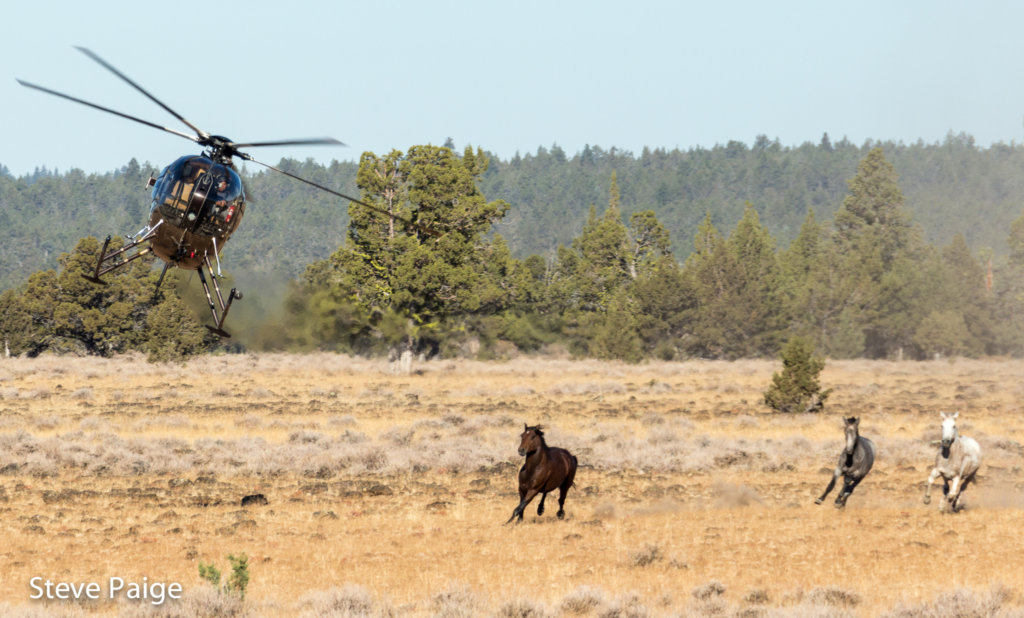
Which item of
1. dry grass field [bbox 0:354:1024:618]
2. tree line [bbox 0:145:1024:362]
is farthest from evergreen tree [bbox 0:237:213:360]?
dry grass field [bbox 0:354:1024:618]

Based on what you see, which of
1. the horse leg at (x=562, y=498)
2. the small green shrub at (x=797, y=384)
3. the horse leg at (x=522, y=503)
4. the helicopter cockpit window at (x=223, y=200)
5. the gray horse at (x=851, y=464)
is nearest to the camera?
the horse leg at (x=522, y=503)

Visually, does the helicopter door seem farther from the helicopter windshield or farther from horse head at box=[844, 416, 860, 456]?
horse head at box=[844, 416, 860, 456]

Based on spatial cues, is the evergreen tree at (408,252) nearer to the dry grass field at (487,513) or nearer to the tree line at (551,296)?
the tree line at (551,296)

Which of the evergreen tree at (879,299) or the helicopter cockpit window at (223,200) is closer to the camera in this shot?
the helicopter cockpit window at (223,200)

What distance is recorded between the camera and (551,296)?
85.6 m

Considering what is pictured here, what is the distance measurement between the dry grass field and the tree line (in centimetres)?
1676

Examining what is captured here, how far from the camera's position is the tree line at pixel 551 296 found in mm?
62656

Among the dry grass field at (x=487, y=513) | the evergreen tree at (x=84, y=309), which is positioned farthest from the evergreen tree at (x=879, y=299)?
the evergreen tree at (x=84, y=309)

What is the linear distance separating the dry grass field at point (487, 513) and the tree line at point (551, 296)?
16.8 m

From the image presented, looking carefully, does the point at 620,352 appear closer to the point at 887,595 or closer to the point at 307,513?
the point at 307,513

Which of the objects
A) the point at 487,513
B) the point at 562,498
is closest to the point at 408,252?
the point at 487,513

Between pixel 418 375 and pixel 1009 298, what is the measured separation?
56053 mm

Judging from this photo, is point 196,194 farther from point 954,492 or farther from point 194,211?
point 954,492

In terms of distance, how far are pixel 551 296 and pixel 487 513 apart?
67.4m
